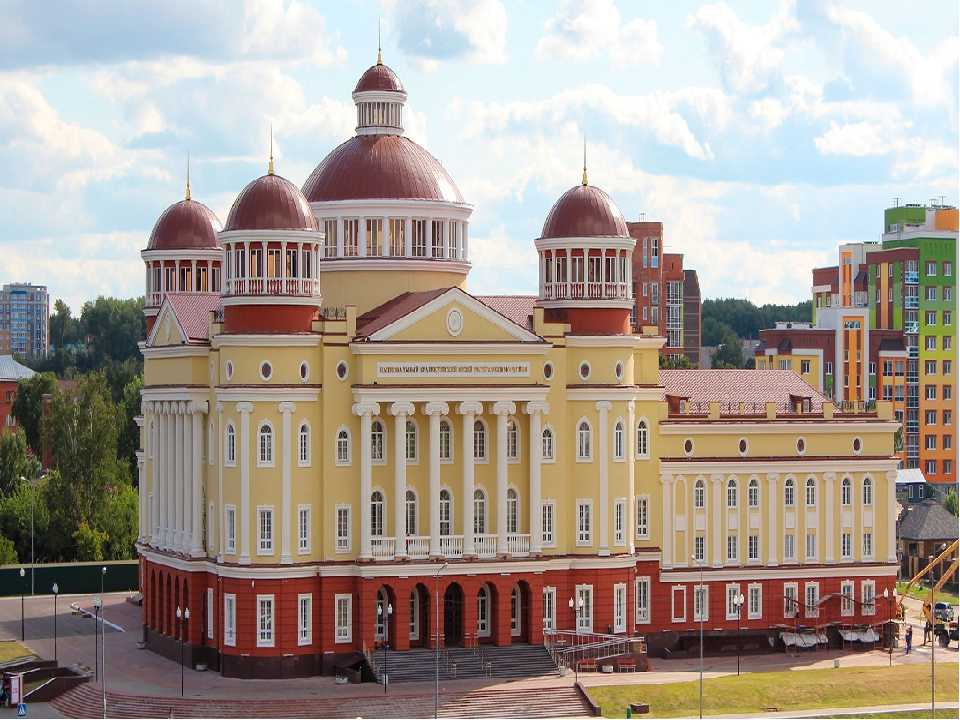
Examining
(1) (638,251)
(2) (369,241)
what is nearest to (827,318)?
(1) (638,251)

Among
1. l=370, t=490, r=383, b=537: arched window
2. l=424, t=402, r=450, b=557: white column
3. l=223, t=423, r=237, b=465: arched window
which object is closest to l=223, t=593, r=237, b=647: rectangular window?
l=223, t=423, r=237, b=465: arched window

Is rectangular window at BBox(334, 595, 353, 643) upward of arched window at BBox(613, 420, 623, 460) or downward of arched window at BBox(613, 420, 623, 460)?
downward

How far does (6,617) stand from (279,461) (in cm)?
2348

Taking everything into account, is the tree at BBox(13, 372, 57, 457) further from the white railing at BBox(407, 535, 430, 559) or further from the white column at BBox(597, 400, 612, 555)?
the white railing at BBox(407, 535, 430, 559)

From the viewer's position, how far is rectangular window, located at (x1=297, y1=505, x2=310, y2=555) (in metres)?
83.8

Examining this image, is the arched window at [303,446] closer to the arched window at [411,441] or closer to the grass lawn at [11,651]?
the arched window at [411,441]

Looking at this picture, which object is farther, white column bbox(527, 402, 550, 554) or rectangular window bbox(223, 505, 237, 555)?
white column bbox(527, 402, 550, 554)

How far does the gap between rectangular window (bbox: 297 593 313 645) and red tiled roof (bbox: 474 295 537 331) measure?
15.6m

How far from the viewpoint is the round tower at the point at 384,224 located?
9000cm

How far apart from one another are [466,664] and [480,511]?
6.38 meters

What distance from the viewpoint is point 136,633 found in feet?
314

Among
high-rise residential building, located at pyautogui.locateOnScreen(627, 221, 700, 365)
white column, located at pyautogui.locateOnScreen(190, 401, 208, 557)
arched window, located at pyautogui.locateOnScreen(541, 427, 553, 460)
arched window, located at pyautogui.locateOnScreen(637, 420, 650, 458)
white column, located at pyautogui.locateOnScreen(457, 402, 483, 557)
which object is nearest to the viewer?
white column, located at pyautogui.locateOnScreen(457, 402, 483, 557)

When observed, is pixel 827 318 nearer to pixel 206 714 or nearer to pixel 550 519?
pixel 550 519

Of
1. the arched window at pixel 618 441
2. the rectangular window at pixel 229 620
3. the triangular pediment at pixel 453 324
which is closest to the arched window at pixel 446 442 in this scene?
the triangular pediment at pixel 453 324
